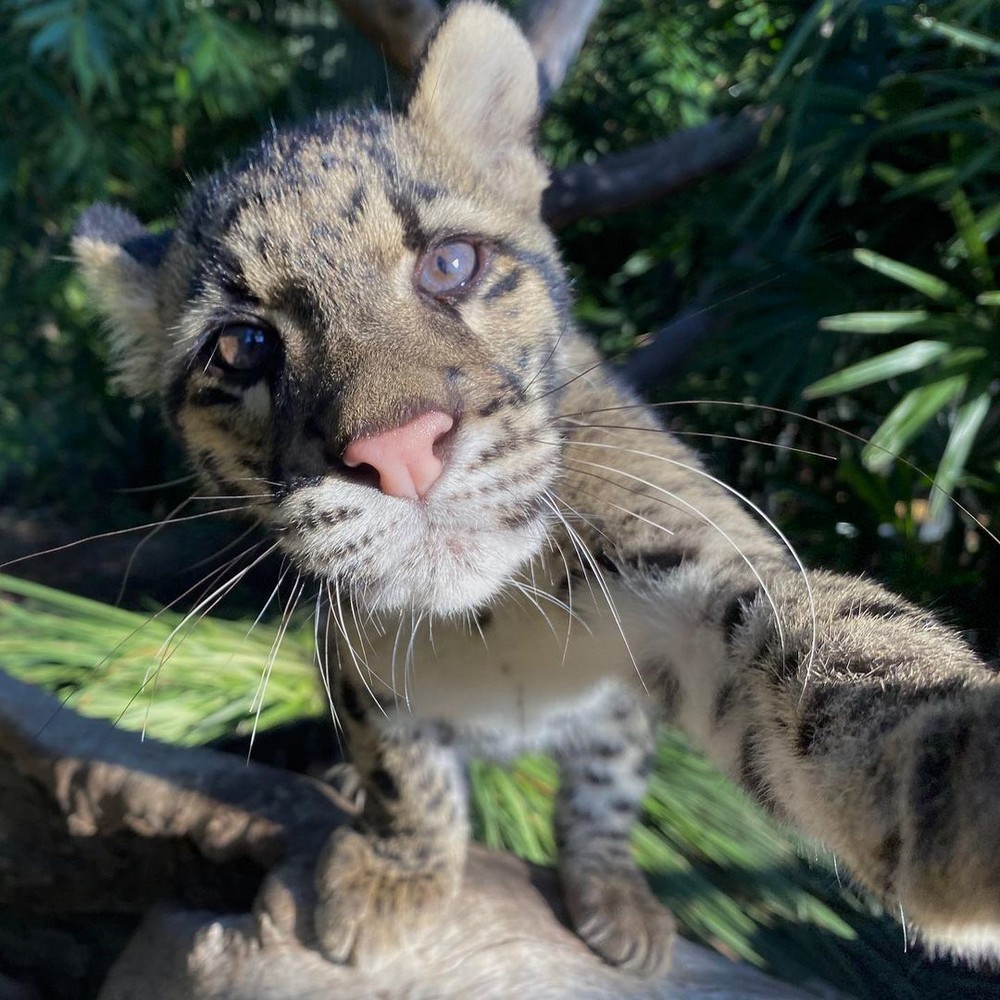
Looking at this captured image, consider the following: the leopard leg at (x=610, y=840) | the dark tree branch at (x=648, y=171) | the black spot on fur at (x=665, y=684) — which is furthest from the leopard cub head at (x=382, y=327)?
the dark tree branch at (x=648, y=171)

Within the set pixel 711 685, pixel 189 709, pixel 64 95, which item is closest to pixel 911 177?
pixel 711 685

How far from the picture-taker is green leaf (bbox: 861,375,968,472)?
2119 mm

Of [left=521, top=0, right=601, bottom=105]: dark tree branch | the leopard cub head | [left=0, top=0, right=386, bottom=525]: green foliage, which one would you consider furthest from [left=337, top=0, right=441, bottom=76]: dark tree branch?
the leopard cub head

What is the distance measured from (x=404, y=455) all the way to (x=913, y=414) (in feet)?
4.88

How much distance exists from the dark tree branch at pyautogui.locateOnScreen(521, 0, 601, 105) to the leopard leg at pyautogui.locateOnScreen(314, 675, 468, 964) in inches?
64.7

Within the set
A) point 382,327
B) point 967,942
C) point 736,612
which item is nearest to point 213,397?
point 382,327

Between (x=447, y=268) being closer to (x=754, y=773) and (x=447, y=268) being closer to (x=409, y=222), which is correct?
(x=409, y=222)

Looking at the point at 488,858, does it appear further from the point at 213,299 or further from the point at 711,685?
the point at 213,299

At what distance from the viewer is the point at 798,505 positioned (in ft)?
8.21

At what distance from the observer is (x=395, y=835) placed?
178cm

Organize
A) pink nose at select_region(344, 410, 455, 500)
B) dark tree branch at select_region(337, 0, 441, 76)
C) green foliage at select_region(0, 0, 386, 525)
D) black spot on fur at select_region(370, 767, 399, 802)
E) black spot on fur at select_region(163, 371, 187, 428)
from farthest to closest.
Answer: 1. green foliage at select_region(0, 0, 386, 525)
2. dark tree branch at select_region(337, 0, 441, 76)
3. black spot on fur at select_region(370, 767, 399, 802)
4. black spot on fur at select_region(163, 371, 187, 428)
5. pink nose at select_region(344, 410, 455, 500)

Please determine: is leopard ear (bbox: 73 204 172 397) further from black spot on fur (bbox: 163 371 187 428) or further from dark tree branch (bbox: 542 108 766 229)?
A: dark tree branch (bbox: 542 108 766 229)

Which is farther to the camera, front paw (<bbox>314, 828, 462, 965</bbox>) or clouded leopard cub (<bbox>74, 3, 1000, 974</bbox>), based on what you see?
front paw (<bbox>314, 828, 462, 965</bbox>)

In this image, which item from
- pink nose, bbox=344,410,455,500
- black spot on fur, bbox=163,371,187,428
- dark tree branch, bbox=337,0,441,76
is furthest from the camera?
dark tree branch, bbox=337,0,441,76
